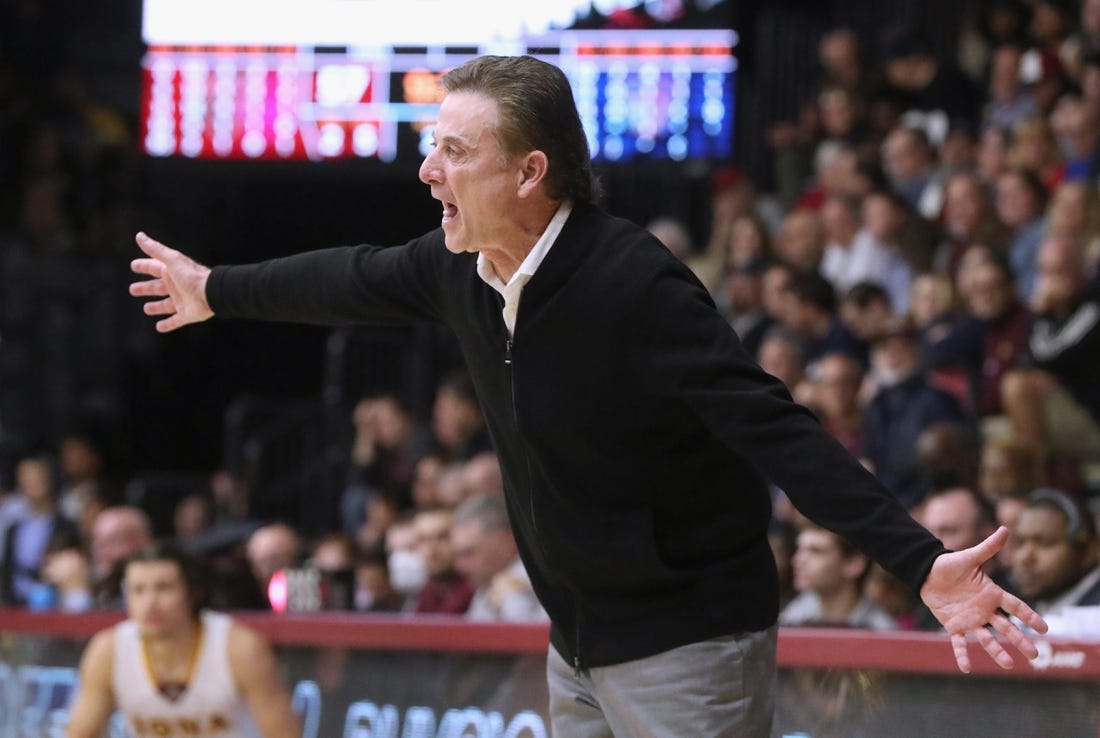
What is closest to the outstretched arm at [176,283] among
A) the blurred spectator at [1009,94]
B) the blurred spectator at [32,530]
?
the blurred spectator at [1009,94]

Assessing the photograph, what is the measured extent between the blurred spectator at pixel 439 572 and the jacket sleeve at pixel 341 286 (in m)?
3.79

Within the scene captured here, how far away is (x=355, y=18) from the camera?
1231 cm

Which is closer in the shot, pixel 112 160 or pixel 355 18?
pixel 355 18

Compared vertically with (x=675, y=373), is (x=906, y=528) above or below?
below

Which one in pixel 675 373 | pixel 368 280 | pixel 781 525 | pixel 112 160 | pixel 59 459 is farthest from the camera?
pixel 112 160

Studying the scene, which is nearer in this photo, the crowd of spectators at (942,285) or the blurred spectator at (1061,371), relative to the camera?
the crowd of spectators at (942,285)

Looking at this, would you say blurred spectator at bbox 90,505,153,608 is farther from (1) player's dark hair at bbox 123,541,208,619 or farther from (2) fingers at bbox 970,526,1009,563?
(2) fingers at bbox 970,526,1009,563

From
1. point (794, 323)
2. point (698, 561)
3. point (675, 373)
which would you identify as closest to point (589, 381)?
point (675, 373)

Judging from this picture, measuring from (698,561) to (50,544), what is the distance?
866 centimetres

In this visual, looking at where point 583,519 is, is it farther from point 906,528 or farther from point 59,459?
point 59,459

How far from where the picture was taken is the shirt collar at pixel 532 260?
3.34 m

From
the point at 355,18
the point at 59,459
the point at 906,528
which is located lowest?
the point at 59,459

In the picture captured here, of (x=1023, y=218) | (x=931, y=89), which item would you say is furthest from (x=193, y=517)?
(x=1023, y=218)

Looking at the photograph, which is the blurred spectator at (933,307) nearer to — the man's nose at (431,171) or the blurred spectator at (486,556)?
the blurred spectator at (486,556)
